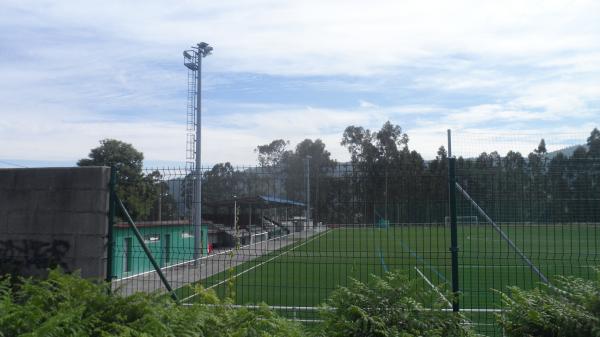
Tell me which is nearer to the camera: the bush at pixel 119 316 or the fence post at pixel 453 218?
the bush at pixel 119 316

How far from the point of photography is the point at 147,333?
457 cm

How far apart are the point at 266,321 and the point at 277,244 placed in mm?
5228

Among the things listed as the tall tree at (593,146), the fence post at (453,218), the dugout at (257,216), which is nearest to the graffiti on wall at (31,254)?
the dugout at (257,216)

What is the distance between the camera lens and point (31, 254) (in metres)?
9.27

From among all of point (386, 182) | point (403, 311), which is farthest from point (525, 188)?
point (403, 311)

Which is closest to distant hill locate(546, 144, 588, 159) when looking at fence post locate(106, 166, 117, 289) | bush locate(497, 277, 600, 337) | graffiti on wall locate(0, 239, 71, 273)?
bush locate(497, 277, 600, 337)

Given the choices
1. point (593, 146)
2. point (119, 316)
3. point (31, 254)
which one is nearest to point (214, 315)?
point (119, 316)

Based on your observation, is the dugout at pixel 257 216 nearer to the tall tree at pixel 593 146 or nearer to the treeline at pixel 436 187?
the treeline at pixel 436 187

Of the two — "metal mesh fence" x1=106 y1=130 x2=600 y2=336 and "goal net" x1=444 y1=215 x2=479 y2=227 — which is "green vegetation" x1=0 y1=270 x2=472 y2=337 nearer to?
"metal mesh fence" x1=106 y1=130 x2=600 y2=336

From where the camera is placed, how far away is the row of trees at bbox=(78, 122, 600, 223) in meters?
7.95

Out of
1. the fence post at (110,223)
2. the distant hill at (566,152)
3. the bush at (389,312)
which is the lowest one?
the bush at (389,312)

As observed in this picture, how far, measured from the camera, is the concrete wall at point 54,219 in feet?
29.5

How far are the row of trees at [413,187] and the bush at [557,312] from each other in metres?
2.13

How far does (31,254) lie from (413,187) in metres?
5.88
